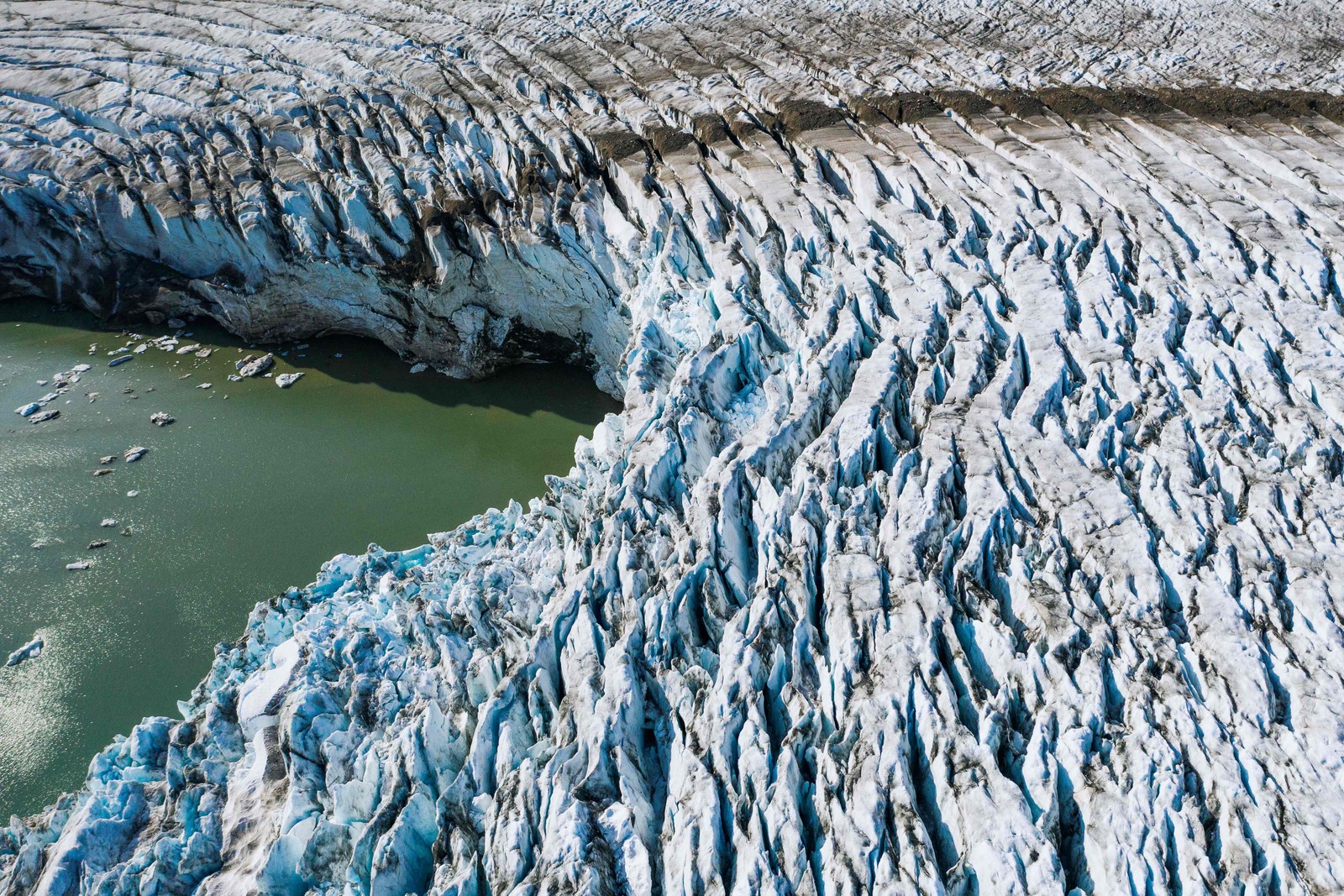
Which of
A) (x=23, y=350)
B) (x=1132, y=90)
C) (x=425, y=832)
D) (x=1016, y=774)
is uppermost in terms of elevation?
(x=1132, y=90)

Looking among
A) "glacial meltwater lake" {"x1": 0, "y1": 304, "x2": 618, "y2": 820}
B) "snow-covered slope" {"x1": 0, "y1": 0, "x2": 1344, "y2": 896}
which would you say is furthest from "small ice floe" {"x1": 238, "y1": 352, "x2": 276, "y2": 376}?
"snow-covered slope" {"x1": 0, "y1": 0, "x2": 1344, "y2": 896}

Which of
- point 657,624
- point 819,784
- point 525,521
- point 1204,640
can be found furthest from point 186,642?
point 1204,640

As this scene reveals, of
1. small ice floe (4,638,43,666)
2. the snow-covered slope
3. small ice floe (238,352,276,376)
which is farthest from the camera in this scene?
small ice floe (238,352,276,376)

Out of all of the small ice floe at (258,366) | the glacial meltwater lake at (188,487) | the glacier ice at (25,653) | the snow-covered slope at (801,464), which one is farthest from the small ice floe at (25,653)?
the small ice floe at (258,366)

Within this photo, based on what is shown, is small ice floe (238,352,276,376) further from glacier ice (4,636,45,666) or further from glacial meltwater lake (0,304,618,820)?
glacier ice (4,636,45,666)

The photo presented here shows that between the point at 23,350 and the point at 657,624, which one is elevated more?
the point at 657,624

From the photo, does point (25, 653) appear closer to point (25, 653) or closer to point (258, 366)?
point (25, 653)

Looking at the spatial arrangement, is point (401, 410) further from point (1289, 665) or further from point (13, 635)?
point (1289, 665)
